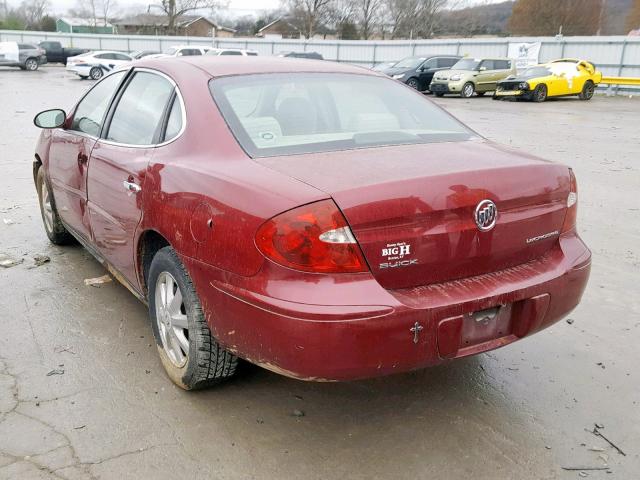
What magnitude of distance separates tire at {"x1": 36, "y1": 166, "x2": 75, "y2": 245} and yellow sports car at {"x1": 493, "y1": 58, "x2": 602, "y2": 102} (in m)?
20.4

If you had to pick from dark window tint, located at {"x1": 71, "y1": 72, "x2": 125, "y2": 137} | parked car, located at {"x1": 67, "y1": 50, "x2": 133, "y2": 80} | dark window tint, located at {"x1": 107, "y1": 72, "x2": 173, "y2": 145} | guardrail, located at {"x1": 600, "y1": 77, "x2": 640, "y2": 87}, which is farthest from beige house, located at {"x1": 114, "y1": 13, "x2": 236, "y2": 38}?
dark window tint, located at {"x1": 107, "y1": 72, "x2": 173, "y2": 145}

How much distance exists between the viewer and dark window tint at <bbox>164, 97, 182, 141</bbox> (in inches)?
122

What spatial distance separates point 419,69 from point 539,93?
16.9ft

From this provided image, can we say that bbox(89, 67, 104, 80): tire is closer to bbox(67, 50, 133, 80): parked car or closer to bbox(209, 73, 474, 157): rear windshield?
bbox(67, 50, 133, 80): parked car

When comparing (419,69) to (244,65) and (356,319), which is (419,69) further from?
(356,319)

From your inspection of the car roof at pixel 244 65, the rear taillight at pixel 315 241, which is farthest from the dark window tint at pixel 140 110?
the rear taillight at pixel 315 241

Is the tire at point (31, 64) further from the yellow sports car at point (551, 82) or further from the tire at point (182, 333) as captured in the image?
the tire at point (182, 333)

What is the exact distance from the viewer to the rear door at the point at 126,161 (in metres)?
3.23

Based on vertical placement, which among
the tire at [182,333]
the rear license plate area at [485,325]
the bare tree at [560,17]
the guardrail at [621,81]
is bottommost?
the guardrail at [621,81]

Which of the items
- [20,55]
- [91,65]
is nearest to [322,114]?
[91,65]

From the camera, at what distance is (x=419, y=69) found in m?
25.5

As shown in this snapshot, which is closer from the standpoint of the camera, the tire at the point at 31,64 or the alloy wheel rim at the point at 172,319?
the alloy wheel rim at the point at 172,319

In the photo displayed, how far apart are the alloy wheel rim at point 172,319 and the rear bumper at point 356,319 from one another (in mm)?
355

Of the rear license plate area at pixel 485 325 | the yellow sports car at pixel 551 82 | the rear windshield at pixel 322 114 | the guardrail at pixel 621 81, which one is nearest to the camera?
the rear license plate area at pixel 485 325
